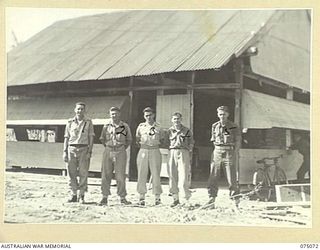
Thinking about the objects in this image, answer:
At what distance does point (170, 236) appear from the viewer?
15.4 ft

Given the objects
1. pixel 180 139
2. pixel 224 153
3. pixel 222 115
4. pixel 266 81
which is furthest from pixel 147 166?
pixel 266 81

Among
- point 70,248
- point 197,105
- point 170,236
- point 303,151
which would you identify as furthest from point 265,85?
point 70,248

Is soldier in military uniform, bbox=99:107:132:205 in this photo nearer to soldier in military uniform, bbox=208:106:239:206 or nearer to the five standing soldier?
the five standing soldier

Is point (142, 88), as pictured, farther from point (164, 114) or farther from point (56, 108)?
point (56, 108)

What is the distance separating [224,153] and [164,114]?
1326 millimetres

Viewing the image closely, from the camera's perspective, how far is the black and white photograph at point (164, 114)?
16.5ft

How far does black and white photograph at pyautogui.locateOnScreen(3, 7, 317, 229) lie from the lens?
16.5ft

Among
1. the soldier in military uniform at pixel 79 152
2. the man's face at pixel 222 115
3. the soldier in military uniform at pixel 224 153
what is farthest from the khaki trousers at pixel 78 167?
the man's face at pixel 222 115

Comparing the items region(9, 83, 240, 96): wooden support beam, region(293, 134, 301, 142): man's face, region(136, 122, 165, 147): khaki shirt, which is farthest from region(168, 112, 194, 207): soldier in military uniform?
region(293, 134, 301, 142): man's face

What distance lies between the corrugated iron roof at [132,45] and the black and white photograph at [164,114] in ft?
0.06

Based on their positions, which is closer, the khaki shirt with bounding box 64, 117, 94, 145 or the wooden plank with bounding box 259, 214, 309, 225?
the wooden plank with bounding box 259, 214, 309, 225

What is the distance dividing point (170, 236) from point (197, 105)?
206 cm

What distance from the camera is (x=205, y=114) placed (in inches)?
238

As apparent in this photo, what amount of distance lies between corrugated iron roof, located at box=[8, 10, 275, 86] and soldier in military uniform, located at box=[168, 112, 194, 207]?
0.81 meters
